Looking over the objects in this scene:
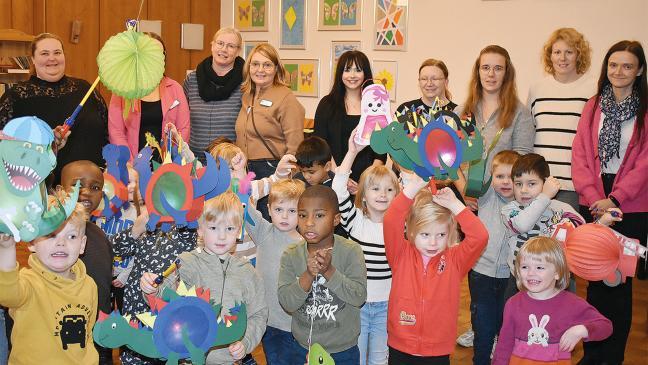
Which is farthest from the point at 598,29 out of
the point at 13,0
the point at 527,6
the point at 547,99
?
the point at 13,0

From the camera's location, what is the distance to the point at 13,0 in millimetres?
6836

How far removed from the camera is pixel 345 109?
12.8 ft

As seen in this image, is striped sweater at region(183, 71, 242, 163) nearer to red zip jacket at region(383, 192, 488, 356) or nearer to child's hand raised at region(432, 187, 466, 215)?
red zip jacket at region(383, 192, 488, 356)

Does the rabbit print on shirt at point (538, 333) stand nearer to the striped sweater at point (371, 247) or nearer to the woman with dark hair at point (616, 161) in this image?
the striped sweater at point (371, 247)

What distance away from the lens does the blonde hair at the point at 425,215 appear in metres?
2.54

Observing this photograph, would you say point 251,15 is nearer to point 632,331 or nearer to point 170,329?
point 632,331

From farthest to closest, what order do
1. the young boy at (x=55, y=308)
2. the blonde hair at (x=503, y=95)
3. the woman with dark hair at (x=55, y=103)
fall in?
the woman with dark hair at (x=55, y=103) → the blonde hair at (x=503, y=95) → the young boy at (x=55, y=308)

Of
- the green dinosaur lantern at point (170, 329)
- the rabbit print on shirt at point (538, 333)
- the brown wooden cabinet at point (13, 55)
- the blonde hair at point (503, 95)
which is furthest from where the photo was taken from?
the brown wooden cabinet at point (13, 55)

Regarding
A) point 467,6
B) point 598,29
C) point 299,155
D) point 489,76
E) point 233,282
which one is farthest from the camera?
point 467,6

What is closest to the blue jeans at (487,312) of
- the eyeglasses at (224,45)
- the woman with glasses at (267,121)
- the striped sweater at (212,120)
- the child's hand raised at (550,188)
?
the child's hand raised at (550,188)

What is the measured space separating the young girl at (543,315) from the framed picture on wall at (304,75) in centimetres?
540

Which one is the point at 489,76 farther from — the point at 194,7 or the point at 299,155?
the point at 194,7

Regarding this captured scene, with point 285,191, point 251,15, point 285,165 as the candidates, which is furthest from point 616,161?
point 251,15

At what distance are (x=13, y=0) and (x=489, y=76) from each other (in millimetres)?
5072
